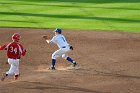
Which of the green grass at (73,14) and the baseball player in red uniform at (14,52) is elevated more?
the green grass at (73,14)

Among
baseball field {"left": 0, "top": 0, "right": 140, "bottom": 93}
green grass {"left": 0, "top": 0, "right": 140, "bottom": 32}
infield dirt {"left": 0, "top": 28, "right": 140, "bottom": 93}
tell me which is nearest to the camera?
infield dirt {"left": 0, "top": 28, "right": 140, "bottom": 93}

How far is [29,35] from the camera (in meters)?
24.1

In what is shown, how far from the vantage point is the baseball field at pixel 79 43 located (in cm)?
1591

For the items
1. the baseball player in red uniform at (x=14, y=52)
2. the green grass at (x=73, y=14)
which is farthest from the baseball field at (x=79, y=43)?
the baseball player in red uniform at (x=14, y=52)

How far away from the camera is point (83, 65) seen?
18.7 meters

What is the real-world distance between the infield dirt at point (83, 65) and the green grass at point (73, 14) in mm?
Result: 1730

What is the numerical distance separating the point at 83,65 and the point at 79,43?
3.71 m

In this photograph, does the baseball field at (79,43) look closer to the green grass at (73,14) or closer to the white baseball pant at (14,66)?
the green grass at (73,14)

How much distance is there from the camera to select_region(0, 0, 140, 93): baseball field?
15914 mm

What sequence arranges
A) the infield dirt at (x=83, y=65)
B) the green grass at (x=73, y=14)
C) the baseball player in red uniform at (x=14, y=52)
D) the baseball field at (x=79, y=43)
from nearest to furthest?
the infield dirt at (x=83, y=65), the baseball field at (x=79, y=43), the baseball player in red uniform at (x=14, y=52), the green grass at (x=73, y=14)

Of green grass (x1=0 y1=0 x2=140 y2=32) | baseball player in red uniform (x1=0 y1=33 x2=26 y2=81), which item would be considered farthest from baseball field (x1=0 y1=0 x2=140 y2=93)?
baseball player in red uniform (x1=0 y1=33 x2=26 y2=81)

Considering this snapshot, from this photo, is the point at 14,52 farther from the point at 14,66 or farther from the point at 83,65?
the point at 83,65

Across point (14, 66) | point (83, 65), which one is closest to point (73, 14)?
point (83, 65)

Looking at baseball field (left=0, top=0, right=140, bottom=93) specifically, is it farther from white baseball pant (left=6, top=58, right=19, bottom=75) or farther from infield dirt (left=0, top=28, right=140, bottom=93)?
white baseball pant (left=6, top=58, right=19, bottom=75)
